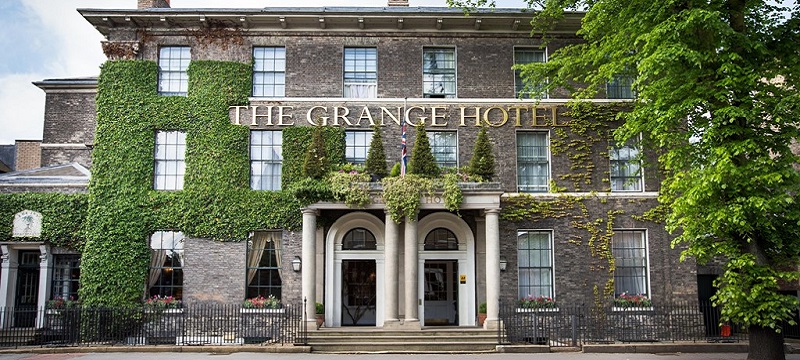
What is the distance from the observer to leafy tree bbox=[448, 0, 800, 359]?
14328mm

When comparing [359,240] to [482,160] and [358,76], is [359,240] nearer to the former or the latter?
[482,160]

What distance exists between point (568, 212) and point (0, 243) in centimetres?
1905

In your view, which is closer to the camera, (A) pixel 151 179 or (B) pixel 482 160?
(B) pixel 482 160

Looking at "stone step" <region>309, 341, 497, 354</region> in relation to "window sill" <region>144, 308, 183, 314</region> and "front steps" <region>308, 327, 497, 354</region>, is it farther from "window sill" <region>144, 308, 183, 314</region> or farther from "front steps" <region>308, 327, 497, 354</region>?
"window sill" <region>144, 308, 183, 314</region>

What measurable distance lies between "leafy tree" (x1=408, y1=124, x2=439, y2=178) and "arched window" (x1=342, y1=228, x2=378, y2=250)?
115 inches

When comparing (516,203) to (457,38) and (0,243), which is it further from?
(0,243)

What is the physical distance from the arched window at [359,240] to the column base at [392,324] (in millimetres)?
3067

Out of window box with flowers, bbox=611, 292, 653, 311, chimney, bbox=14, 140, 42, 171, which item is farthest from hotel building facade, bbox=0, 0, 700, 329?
chimney, bbox=14, 140, 42, 171

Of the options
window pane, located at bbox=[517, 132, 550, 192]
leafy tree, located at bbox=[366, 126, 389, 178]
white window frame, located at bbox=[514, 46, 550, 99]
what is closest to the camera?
leafy tree, located at bbox=[366, 126, 389, 178]

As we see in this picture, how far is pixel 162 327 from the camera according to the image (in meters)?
20.6

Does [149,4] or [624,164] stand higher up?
[149,4]

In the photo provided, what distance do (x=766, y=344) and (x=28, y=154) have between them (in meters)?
29.3

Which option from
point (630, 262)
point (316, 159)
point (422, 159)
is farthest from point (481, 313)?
point (316, 159)

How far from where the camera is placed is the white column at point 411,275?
19.7 metres
